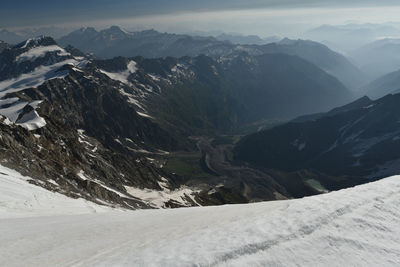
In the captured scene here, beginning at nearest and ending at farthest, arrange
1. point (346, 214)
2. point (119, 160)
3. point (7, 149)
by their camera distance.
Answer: point (346, 214) < point (7, 149) < point (119, 160)

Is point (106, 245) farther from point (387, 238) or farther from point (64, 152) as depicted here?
point (64, 152)

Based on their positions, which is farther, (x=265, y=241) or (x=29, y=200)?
(x=29, y=200)

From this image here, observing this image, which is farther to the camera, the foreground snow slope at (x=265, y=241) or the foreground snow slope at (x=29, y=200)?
the foreground snow slope at (x=29, y=200)

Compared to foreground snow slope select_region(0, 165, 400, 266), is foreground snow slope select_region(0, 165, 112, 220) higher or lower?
lower

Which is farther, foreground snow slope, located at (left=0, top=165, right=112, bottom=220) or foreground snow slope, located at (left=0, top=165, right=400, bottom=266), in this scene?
foreground snow slope, located at (left=0, top=165, right=112, bottom=220)

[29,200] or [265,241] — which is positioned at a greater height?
[265,241]

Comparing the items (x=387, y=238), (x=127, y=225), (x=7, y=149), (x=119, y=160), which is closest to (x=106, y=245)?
(x=127, y=225)

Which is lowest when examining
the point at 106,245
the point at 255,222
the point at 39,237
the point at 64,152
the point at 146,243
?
the point at 64,152

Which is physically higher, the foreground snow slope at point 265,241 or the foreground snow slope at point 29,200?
the foreground snow slope at point 265,241
